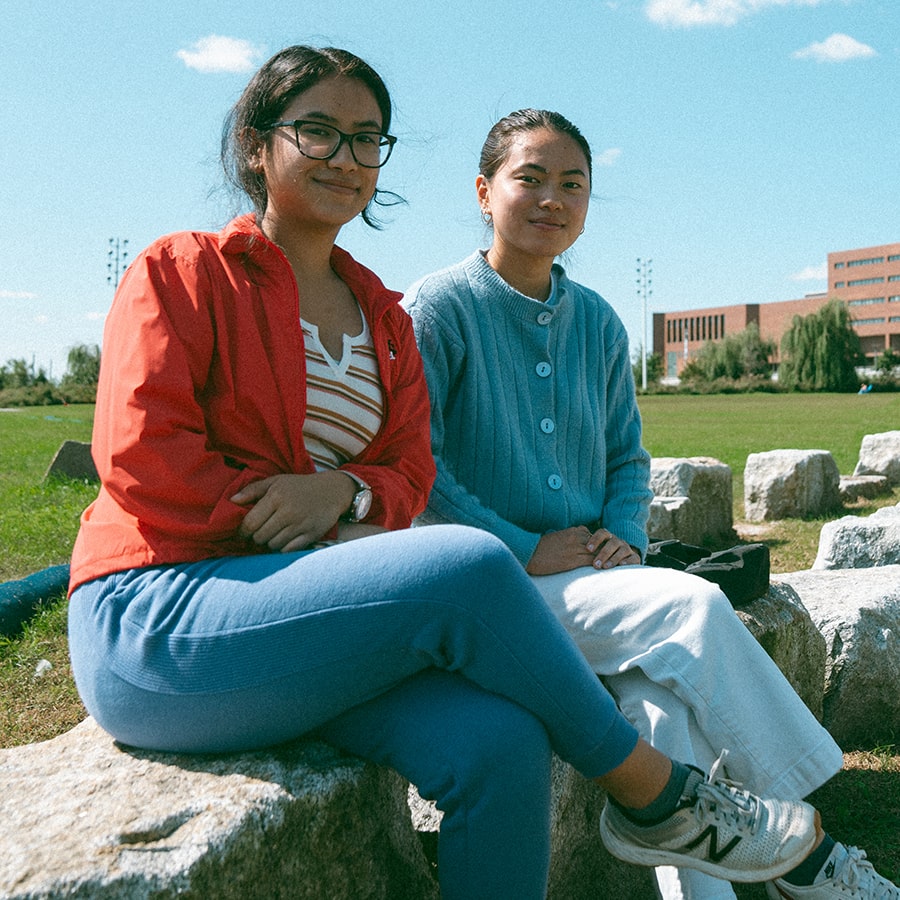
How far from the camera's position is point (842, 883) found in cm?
211

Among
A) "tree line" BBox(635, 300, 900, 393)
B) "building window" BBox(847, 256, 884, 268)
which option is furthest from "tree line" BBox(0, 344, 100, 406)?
"building window" BBox(847, 256, 884, 268)

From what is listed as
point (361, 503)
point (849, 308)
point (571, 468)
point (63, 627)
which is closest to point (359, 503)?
point (361, 503)

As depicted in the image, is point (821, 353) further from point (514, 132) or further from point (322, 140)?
point (322, 140)

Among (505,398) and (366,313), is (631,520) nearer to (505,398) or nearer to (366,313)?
(505,398)

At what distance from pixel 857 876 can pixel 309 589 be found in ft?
4.39

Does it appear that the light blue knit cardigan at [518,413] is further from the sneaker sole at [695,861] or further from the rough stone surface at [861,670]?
the rough stone surface at [861,670]

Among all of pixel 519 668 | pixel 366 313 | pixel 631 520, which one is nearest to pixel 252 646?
pixel 519 668

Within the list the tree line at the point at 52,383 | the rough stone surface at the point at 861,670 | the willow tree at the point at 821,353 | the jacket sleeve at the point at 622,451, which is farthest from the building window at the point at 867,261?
the jacket sleeve at the point at 622,451

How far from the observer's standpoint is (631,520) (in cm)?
304

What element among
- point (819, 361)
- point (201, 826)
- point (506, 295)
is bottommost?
point (819, 361)

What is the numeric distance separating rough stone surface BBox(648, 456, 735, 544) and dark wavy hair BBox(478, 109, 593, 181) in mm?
4562

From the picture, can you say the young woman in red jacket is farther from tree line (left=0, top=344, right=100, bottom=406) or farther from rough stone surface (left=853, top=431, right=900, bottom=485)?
tree line (left=0, top=344, right=100, bottom=406)

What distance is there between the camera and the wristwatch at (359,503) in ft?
7.28

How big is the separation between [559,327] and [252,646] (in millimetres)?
1732
